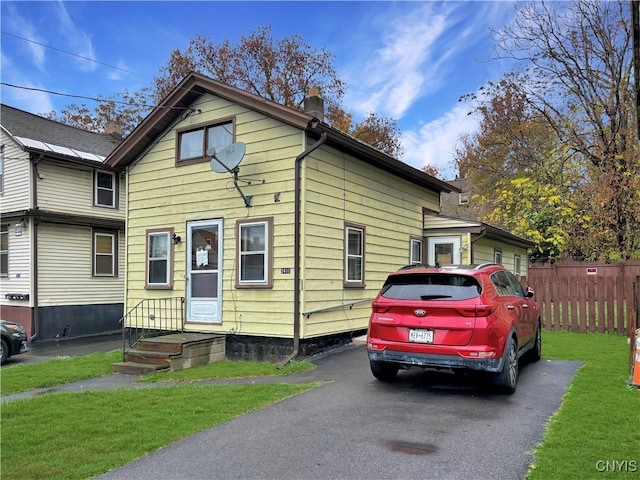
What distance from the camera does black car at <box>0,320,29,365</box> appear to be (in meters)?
12.1

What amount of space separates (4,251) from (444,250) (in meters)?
15.2

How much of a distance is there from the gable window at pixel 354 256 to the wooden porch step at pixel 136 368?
4.30 meters

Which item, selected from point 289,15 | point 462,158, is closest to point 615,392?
point 289,15

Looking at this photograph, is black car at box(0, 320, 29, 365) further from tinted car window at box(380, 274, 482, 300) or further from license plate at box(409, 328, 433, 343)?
license plate at box(409, 328, 433, 343)

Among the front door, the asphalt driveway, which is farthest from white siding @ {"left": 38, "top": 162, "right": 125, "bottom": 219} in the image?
the asphalt driveway

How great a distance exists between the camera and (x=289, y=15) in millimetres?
15719

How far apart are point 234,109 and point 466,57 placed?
15.4 meters

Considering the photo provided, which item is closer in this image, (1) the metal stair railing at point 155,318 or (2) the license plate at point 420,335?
(2) the license plate at point 420,335

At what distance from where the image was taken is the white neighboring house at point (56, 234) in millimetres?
16891

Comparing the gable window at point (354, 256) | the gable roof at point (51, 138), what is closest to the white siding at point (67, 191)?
the gable roof at point (51, 138)

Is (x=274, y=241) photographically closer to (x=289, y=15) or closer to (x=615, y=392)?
(x=615, y=392)

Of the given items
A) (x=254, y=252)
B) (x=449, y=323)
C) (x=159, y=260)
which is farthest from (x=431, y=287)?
(x=159, y=260)

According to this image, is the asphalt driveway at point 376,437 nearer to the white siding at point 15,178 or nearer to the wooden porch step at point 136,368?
the wooden porch step at point 136,368

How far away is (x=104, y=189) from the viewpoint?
19.4m
